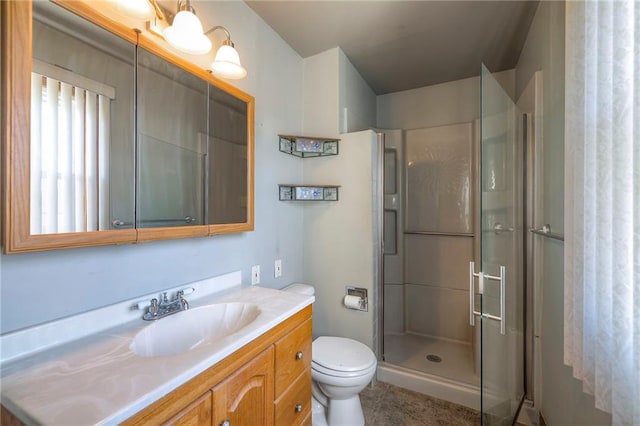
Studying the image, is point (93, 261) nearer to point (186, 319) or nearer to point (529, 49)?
point (186, 319)

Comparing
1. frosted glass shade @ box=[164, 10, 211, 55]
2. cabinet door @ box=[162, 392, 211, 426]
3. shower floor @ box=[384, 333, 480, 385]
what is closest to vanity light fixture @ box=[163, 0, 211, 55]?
frosted glass shade @ box=[164, 10, 211, 55]

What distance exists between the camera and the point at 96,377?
65 centimetres

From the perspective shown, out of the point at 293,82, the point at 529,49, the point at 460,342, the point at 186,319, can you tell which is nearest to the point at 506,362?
the point at 460,342

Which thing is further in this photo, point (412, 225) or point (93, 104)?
point (412, 225)

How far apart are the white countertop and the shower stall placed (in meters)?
1.30

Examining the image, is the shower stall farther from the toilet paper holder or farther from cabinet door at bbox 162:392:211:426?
cabinet door at bbox 162:392:211:426

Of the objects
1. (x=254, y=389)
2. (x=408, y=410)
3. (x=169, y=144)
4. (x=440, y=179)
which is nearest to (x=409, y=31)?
(x=440, y=179)

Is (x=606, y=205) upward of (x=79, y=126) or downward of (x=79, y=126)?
downward

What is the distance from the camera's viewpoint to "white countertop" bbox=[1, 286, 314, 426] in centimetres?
53

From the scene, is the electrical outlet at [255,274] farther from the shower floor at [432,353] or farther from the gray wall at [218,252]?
the shower floor at [432,353]

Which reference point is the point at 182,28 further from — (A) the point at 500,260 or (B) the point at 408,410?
(B) the point at 408,410

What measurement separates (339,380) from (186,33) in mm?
1832

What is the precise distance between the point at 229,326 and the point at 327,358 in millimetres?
693

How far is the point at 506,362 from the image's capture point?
1.57 metres
